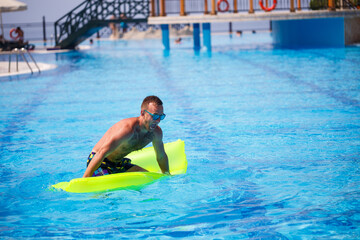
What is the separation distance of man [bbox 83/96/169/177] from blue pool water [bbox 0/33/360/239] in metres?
0.30

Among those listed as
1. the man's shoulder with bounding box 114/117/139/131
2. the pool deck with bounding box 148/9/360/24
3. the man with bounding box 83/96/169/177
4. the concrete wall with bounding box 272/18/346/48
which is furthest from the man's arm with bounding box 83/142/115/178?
the concrete wall with bounding box 272/18/346/48

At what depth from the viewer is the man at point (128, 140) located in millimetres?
4578

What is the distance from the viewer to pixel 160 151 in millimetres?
5035

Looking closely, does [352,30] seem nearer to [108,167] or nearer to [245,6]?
[245,6]

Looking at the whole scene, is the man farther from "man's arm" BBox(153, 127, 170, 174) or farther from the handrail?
the handrail

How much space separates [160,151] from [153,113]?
572mm

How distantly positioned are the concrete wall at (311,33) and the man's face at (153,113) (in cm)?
1940

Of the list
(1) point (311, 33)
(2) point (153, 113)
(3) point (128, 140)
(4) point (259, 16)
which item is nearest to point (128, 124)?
(3) point (128, 140)

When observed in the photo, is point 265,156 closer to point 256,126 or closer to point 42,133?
point 256,126

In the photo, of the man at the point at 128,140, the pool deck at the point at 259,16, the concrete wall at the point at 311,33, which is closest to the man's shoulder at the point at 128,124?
the man at the point at 128,140

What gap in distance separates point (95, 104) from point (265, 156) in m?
5.21

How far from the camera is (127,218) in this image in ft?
14.9

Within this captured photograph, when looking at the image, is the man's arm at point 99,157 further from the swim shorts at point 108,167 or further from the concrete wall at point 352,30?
the concrete wall at point 352,30

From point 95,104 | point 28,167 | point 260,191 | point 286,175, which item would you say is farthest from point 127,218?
point 95,104
